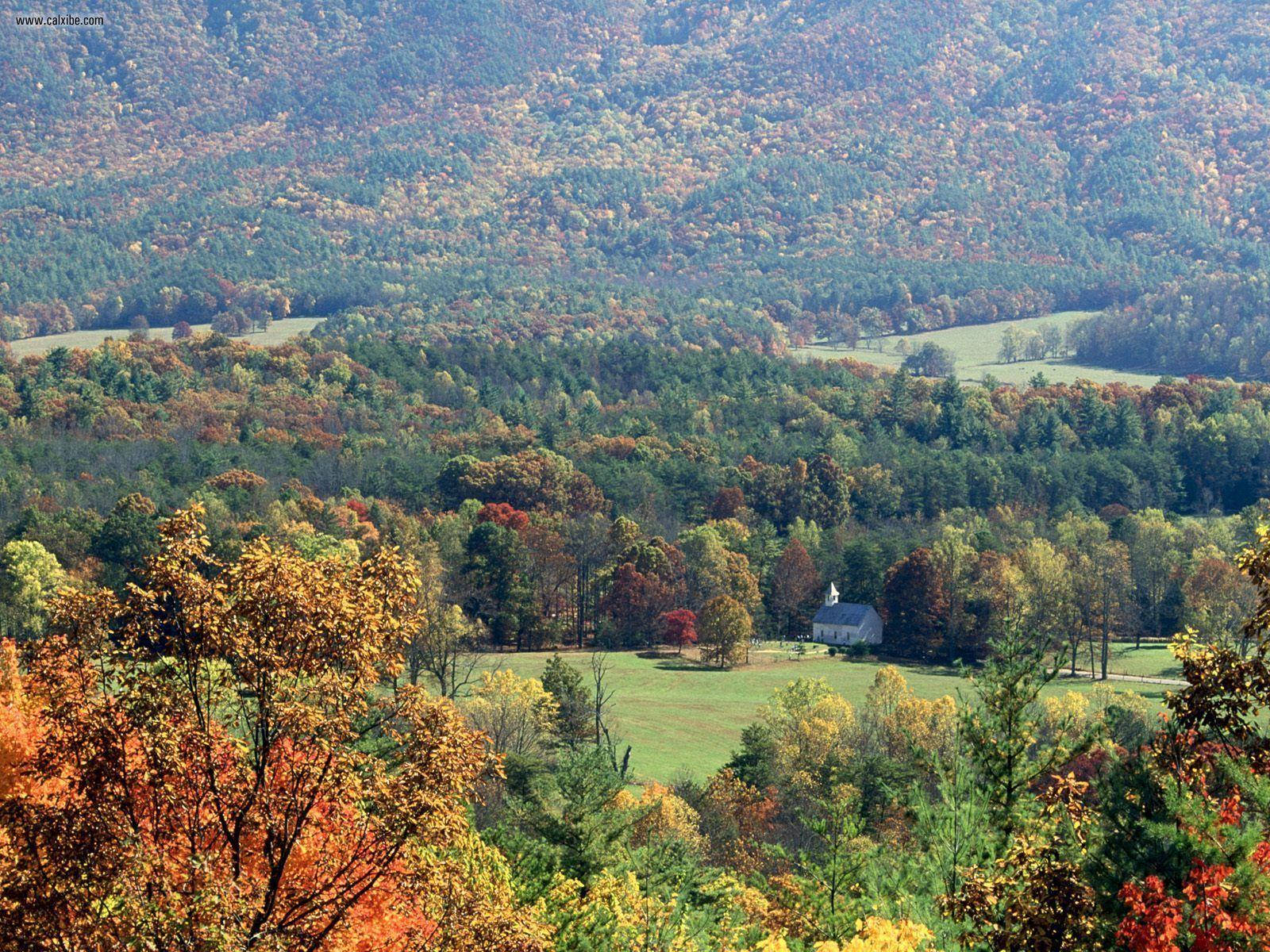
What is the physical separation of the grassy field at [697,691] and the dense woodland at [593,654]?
2.10 meters

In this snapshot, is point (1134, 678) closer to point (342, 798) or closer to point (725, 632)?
point (725, 632)

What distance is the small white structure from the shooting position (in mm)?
112438

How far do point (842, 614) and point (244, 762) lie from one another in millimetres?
97584

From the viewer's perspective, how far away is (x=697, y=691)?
92.9m

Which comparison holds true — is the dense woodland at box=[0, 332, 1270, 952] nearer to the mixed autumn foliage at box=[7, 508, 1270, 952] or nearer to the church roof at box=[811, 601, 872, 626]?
the mixed autumn foliage at box=[7, 508, 1270, 952]

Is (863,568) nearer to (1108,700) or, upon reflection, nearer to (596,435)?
(1108,700)

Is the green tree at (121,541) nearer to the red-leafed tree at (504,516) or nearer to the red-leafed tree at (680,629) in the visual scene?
the red-leafed tree at (504,516)

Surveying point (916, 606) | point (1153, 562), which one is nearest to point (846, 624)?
point (916, 606)

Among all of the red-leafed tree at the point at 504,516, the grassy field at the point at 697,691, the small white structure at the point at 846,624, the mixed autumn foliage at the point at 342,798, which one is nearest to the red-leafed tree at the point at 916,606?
the small white structure at the point at 846,624

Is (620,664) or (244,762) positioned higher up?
(244,762)

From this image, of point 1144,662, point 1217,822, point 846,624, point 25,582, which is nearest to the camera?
point 1217,822

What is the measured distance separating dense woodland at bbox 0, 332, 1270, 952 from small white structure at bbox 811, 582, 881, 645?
1.79 m

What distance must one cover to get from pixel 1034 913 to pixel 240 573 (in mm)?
9299

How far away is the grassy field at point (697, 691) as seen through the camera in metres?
77.3
